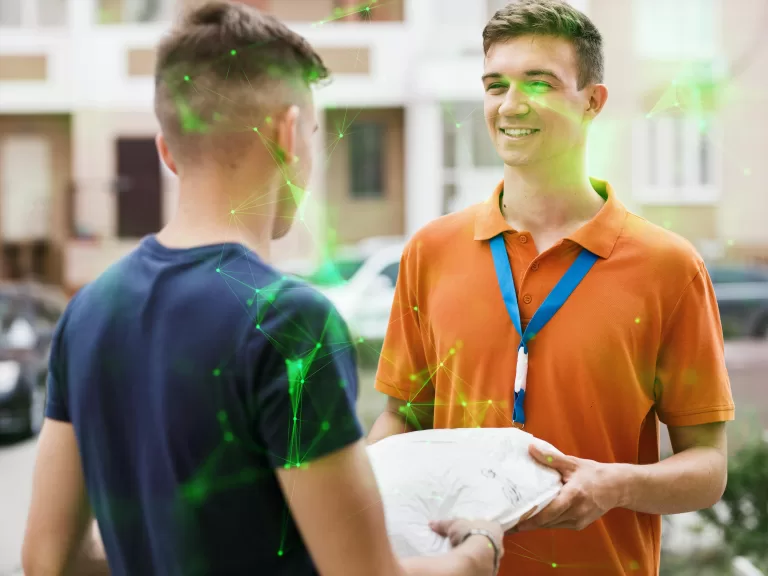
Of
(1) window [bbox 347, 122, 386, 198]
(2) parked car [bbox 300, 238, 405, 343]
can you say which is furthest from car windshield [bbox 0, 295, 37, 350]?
(1) window [bbox 347, 122, 386, 198]

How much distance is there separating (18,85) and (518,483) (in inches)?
494

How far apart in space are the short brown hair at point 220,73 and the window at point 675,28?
7.81 meters

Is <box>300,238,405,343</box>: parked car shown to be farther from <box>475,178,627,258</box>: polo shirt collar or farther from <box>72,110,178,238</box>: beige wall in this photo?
<box>72,110,178,238</box>: beige wall

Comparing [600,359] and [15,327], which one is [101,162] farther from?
[600,359]

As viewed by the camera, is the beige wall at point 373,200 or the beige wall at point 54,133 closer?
the beige wall at point 373,200

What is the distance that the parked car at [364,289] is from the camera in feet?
9.17

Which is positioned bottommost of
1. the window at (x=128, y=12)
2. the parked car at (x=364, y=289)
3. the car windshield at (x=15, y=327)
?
the car windshield at (x=15, y=327)

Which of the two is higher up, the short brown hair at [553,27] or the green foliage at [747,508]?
the short brown hair at [553,27]

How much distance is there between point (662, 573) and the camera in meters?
3.22

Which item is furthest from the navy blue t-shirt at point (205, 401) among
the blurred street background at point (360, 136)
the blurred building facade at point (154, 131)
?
the blurred building facade at point (154, 131)

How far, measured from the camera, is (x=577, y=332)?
1384 mm

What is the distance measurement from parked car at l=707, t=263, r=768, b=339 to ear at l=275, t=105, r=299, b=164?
4761mm

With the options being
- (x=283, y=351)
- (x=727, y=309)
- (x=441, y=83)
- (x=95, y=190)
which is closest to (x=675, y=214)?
(x=441, y=83)

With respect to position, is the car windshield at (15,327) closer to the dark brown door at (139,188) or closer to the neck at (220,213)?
the neck at (220,213)
